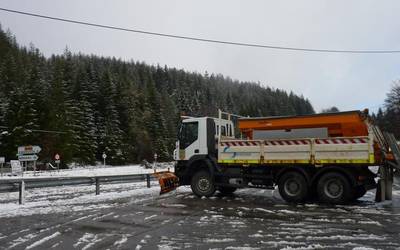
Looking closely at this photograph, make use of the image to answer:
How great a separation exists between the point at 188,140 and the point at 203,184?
72.4 inches

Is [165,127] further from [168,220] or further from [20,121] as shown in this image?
[168,220]

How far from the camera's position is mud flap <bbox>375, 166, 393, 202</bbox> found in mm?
13172

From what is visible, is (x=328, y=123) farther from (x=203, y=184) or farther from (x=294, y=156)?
(x=203, y=184)

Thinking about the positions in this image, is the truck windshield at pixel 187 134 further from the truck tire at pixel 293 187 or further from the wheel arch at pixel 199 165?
the truck tire at pixel 293 187

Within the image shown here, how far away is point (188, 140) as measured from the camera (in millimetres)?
16750

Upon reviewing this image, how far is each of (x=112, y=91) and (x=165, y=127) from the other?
1301 centimetres

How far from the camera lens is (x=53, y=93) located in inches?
2598

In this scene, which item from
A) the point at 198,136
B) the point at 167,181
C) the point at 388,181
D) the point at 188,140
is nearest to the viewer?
the point at 388,181

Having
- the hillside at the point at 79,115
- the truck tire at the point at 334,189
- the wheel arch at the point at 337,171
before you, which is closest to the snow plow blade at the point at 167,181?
the wheel arch at the point at 337,171

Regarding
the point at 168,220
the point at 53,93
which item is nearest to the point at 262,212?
the point at 168,220

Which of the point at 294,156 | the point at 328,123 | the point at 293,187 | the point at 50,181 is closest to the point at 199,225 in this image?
the point at 293,187

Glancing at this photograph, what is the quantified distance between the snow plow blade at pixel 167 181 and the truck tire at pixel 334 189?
6.42m

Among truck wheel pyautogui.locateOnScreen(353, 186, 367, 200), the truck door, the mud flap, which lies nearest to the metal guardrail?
the truck door

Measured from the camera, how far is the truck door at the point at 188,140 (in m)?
16.5
